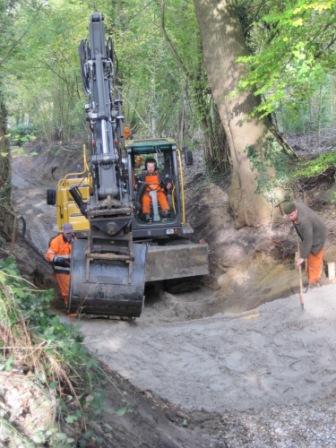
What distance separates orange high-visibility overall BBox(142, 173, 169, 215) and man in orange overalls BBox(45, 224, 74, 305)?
2077 millimetres

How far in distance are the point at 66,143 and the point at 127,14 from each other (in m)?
13.1

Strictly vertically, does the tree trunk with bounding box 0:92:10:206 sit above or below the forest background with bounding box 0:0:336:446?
below

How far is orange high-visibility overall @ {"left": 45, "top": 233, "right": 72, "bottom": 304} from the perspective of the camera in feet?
35.7

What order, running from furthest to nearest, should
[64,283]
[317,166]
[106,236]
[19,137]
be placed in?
1. [317,166]
2. [64,283]
3. [19,137]
4. [106,236]

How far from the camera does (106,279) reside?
27.7 feet

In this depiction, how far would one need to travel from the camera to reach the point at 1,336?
4.22m

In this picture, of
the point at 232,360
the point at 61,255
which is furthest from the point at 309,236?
the point at 61,255

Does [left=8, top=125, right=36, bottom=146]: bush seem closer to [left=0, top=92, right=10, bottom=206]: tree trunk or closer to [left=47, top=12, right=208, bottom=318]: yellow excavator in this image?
[left=0, top=92, right=10, bottom=206]: tree trunk

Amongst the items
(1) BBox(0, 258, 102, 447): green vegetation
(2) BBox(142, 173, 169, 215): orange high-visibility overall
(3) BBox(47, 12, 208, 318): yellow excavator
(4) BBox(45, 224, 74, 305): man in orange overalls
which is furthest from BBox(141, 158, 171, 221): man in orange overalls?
(1) BBox(0, 258, 102, 447): green vegetation

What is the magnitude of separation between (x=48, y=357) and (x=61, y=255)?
6932 mm

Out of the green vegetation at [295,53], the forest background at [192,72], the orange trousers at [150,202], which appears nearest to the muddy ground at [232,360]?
the forest background at [192,72]

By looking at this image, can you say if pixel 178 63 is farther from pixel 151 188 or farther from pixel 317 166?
pixel 317 166

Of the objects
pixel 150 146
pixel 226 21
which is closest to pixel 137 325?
pixel 150 146

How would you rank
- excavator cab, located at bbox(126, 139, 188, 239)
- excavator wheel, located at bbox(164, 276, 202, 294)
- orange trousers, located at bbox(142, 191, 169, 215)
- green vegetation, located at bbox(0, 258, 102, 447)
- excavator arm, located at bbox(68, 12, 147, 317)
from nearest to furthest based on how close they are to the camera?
green vegetation, located at bbox(0, 258, 102, 447) < excavator arm, located at bbox(68, 12, 147, 317) < excavator cab, located at bbox(126, 139, 188, 239) < orange trousers, located at bbox(142, 191, 169, 215) < excavator wheel, located at bbox(164, 276, 202, 294)
